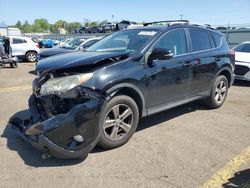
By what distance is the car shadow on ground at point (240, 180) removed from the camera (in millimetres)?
3344

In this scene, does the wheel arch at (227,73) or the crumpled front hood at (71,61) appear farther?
the wheel arch at (227,73)

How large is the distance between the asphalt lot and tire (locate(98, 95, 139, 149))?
15 centimetres

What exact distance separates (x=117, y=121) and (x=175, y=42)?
1946 mm

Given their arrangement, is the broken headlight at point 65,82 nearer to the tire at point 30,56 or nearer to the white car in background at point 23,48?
the white car in background at point 23,48

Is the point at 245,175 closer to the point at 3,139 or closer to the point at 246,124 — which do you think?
the point at 246,124

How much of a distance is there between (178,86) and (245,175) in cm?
208

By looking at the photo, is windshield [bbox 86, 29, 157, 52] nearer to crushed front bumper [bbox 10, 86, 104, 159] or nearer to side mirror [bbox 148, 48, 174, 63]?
side mirror [bbox 148, 48, 174, 63]

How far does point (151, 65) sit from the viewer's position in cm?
469

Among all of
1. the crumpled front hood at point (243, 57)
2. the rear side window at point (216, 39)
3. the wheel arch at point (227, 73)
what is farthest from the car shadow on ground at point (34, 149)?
the crumpled front hood at point (243, 57)

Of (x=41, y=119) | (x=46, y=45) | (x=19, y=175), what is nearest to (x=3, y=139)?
(x=41, y=119)

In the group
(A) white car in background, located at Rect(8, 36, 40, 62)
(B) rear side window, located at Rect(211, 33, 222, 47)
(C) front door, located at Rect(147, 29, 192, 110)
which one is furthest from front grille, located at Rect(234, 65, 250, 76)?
(A) white car in background, located at Rect(8, 36, 40, 62)

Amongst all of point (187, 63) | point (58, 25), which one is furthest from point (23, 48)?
point (58, 25)

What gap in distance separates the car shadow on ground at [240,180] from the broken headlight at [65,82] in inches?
84.8

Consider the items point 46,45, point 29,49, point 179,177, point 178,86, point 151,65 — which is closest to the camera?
point 179,177
